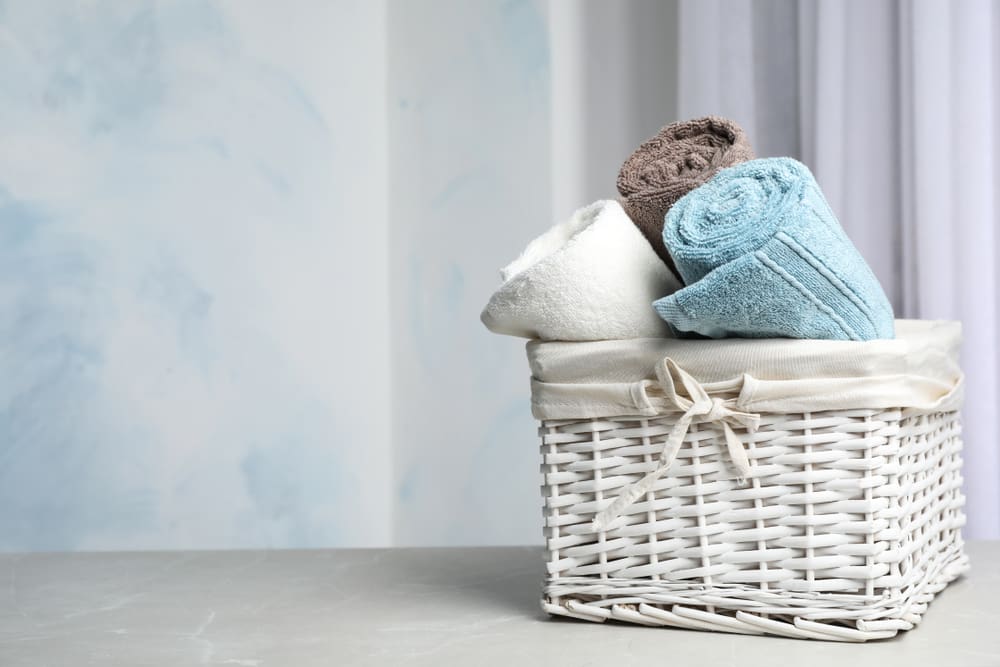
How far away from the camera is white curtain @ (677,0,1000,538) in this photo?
3.91ft

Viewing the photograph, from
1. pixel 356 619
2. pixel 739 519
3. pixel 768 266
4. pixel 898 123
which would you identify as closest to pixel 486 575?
pixel 356 619

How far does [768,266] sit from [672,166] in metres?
0.16

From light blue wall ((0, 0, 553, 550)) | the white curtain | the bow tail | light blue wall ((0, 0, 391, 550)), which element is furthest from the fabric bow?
light blue wall ((0, 0, 391, 550))

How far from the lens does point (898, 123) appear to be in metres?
1.29

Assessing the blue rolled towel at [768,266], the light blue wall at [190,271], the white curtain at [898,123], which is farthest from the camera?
the light blue wall at [190,271]

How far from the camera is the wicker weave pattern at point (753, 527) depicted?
647mm

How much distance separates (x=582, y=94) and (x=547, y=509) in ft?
3.22

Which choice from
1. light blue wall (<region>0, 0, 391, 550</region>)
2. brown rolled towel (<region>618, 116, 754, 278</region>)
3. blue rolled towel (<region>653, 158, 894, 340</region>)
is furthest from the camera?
light blue wall (<region>0, 0, 391, 550</region>)

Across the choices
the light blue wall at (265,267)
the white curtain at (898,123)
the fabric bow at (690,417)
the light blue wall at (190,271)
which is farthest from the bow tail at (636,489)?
the light blue wall at (190,271)

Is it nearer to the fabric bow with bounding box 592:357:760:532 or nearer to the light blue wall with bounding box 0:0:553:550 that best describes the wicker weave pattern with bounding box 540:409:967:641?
the fabric bow with bounding box 592:357:760:532

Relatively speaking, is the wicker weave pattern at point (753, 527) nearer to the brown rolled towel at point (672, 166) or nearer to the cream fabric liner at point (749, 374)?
the cream fabric liner at point (749, 374)

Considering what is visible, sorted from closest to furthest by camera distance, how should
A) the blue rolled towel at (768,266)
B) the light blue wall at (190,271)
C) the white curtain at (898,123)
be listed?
the blue rolled towel at (768,266) < the white curtain at (898,123) < the light blue wall at (190,271)

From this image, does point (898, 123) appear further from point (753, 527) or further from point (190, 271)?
point (190, 271)

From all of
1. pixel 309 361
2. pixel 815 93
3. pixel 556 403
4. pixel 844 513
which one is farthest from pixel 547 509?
pixel 309 361
